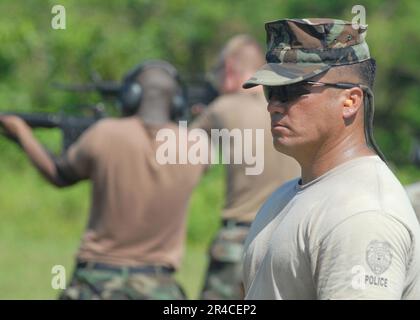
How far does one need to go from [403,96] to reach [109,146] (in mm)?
13897

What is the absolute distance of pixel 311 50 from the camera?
368 cm

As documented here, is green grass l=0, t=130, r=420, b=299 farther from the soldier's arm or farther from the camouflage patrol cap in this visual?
the camouflage patrol cap

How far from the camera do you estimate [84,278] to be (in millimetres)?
6520

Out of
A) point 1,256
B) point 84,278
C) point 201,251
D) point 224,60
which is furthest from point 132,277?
point 201,251

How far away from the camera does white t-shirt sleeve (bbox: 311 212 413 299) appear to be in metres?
3.28

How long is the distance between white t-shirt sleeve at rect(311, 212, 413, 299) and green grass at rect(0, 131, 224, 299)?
9092mm

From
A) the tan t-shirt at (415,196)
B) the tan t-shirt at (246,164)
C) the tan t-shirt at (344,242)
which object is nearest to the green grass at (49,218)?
the tan t-shirt at (246,164)

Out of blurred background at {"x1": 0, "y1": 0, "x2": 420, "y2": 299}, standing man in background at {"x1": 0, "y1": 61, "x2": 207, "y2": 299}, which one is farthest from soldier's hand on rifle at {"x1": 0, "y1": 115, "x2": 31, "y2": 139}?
blurred background at {"x1": 0, "y1": 0, "x2": 420, "y2": 299}

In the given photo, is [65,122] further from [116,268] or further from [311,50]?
[311,50]

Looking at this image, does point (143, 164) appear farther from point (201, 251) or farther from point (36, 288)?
point (201, 251)

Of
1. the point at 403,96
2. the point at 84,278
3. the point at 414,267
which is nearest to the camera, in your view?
the point at 414,267

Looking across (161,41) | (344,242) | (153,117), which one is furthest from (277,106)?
(161,41)

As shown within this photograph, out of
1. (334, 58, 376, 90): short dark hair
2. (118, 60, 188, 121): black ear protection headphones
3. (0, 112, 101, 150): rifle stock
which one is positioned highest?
(334, 58, 376, 90): short dark hair

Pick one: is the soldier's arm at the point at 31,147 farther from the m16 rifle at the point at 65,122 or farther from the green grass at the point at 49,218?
the green grass at the point at 49,218
